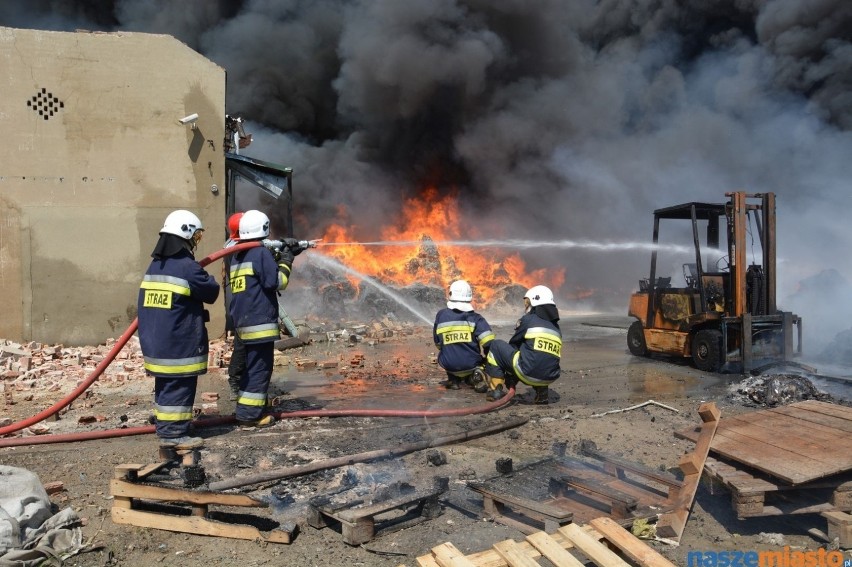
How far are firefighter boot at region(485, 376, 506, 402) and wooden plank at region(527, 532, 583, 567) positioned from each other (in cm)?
340

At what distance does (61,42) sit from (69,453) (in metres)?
7.70

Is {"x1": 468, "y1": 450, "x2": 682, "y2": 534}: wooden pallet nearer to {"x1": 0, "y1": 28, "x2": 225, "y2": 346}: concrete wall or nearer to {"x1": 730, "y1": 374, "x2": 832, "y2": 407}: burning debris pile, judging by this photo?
{"x1": 730, "y1": 374, "x2": 832, "y2": 407}: burning debris pile

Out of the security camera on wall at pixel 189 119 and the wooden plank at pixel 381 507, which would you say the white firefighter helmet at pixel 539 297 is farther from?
the security camera on wall at pixel 189 119

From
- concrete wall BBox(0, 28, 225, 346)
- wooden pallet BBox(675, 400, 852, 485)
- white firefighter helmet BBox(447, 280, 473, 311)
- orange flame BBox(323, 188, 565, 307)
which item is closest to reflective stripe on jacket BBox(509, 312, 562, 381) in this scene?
white firefighter helmet BBox(447, 280, 473, 311)

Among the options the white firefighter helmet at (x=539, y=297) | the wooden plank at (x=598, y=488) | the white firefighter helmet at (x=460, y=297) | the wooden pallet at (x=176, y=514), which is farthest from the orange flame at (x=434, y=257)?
the wooden pallet at (x=176, y=514)

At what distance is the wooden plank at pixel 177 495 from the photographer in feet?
10.3

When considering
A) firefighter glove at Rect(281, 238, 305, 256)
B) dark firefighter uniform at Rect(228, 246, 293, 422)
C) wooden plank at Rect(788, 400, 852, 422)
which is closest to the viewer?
wooden plank at Rect(788, 400, 852, 422)

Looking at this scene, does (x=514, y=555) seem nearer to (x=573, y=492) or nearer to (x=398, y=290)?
(x=573, y=492)

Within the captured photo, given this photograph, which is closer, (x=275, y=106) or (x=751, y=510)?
(x=751, y=510)

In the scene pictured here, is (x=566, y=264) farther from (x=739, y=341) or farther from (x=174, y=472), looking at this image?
(x=174, y=472)

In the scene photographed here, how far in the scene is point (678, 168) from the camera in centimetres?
2445

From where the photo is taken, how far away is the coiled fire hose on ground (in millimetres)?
4617

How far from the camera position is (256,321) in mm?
5082

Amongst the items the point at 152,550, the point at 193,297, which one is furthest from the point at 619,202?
the point at 152,550
